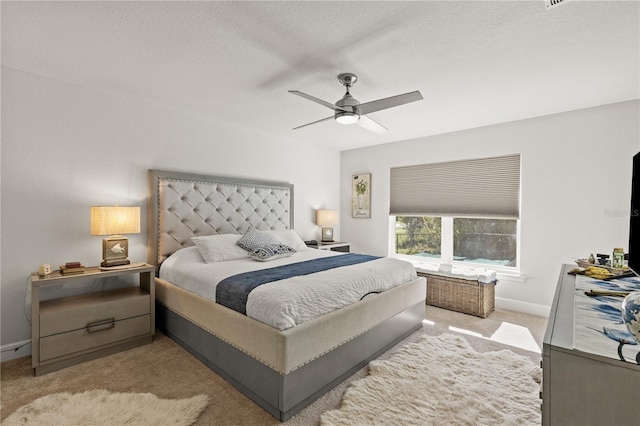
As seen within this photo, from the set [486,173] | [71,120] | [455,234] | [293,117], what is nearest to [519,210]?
[486,173]

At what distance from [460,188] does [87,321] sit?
451 cm

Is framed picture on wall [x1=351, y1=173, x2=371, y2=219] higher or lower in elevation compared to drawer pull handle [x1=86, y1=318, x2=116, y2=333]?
higher

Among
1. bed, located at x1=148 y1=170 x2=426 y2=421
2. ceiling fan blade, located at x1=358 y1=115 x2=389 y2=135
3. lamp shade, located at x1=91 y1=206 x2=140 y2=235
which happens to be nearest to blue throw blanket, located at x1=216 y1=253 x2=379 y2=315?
bed, located at x1=148 y1=170 x2=426 y2=421

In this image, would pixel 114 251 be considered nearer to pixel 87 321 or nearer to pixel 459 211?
pixel 87 321

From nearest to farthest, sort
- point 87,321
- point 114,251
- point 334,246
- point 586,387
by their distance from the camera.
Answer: point 586,387 < point 87,321 < point 114,251 < point 334,246

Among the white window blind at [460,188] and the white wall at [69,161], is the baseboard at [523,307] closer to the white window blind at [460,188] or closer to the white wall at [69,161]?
the white window blind at [460,188]

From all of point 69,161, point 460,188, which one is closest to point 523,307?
point 460,188

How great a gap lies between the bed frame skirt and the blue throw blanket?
0.31 meters

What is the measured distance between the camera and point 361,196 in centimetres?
530

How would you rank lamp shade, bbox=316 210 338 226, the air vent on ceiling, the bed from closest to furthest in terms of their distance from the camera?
1. the air vent on ceiling
2. the bed
3. lamp shade, bbox=316 210 338 226

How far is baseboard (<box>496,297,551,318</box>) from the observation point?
3.52m

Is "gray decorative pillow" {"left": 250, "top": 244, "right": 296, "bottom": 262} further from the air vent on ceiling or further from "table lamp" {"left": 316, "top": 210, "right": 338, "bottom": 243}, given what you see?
the air vent on ceiling

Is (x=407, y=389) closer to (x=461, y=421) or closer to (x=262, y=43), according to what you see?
(x=461, y=421)

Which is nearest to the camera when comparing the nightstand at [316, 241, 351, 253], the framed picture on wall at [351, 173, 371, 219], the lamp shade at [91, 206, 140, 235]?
the lamp shade at [91, 206, 140, 235]
